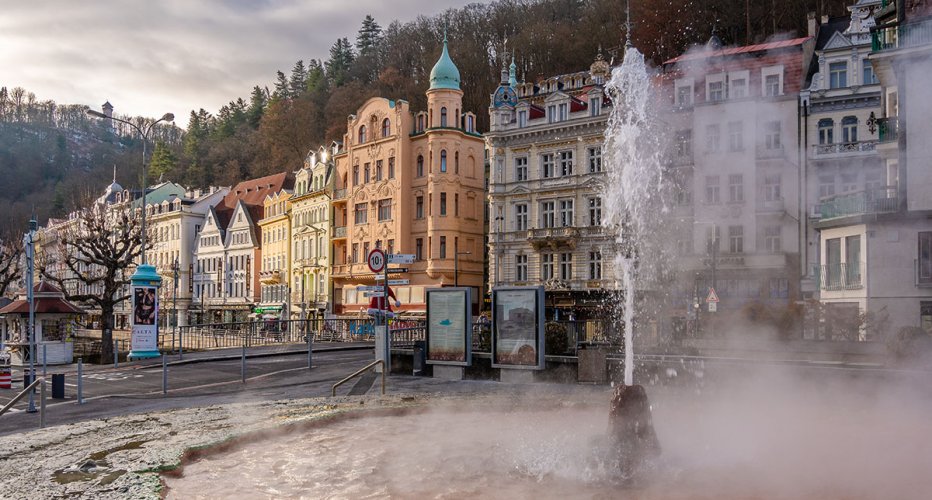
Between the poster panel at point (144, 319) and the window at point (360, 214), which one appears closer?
the poster panel at point (144, 319)

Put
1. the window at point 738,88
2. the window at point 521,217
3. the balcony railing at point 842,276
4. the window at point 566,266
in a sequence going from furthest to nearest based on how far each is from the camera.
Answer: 1. the window at point 521,217
2. the window at point 566,266
3. the window at point 738,88
4. the balcony railing at point 842,276

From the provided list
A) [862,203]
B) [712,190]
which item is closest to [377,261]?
[862,203]

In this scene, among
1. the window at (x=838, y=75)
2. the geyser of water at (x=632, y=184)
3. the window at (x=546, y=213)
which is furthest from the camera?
the window at (x=546, y=213)

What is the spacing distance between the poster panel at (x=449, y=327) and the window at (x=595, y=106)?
→ 29905mm

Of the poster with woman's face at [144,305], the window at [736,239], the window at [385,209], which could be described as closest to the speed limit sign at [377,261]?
the poster with woman's face at [144,305]

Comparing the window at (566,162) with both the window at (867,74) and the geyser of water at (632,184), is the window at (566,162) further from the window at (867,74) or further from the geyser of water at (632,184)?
the window at (867,74)

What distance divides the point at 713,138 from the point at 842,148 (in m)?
8.67

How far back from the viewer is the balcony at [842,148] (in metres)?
32.8

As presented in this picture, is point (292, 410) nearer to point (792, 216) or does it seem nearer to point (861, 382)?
point (861, 382)

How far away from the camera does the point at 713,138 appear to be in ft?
96.0

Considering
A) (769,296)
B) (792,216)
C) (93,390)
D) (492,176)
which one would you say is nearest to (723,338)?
(792,216)

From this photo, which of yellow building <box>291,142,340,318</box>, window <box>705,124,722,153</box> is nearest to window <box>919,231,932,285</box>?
window <box>705,124,722,153</box>

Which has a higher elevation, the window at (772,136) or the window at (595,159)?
the window at (595,159)

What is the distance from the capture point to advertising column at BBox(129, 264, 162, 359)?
31297 millimetres
